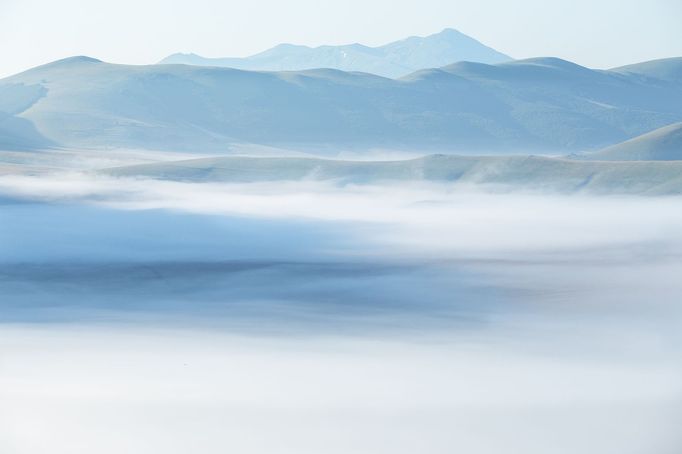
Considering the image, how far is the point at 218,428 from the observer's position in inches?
1609

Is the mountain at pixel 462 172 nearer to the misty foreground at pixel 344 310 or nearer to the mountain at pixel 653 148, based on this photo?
the misty foreground at pixel 344 310

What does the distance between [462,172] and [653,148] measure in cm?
2928

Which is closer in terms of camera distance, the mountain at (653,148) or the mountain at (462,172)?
the mountain at (462,172)

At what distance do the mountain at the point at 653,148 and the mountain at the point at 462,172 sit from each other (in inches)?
664

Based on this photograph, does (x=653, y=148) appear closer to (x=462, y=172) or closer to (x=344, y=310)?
(x=462, y=172)

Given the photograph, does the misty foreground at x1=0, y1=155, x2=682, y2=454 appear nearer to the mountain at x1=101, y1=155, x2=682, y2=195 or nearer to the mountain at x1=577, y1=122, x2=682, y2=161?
the mountain at x1=101, y1=155, x2=682, y2=195

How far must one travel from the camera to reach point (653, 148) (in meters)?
151

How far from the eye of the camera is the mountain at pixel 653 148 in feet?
489

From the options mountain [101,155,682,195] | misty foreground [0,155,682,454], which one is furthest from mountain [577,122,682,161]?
misty foreground [0,155,682,454]

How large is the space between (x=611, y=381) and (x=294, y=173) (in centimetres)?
9605

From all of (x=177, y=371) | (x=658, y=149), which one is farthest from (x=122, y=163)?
(x=177, y=371)

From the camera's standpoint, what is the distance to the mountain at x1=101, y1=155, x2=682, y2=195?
125 metres

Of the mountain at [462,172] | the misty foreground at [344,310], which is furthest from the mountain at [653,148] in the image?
the misty foreground at [344,310]

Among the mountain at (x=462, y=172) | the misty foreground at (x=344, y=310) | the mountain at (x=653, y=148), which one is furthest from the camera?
the mountain at (x=653, y=148)
